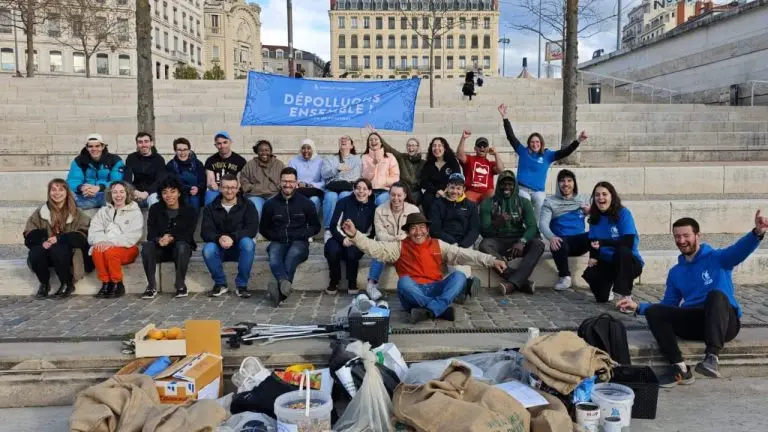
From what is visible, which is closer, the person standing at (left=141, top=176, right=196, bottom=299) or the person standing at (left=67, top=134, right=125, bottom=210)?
the person standing at (left=141, top=176, right=196, bottom=299)

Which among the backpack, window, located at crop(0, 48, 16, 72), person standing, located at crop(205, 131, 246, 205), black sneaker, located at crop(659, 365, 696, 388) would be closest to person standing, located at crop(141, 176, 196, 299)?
person standing, located at crop(205, 131, 246, 205)

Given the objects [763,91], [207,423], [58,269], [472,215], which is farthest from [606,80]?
[207,423]

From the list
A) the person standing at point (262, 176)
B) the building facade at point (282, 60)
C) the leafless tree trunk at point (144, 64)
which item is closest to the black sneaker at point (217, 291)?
the person standing at point (262, 176)

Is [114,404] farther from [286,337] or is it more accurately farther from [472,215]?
[472,215]

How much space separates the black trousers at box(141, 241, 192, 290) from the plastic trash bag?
3630 mm

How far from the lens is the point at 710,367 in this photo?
5.05 metres

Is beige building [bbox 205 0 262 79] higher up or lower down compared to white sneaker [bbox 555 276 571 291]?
higher up

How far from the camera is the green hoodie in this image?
24.6 feet

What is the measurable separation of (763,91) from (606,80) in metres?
9.79

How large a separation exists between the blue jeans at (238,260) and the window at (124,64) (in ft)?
224

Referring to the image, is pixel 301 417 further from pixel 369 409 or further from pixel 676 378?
pixel 676 378

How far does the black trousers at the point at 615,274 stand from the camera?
21.7ft

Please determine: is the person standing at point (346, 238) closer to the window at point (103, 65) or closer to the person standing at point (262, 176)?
the person standing at point (262, 176)

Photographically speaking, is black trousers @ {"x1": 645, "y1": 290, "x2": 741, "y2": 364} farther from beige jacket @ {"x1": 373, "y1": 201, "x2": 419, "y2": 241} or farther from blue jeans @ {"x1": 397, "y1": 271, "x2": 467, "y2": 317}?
beige jacket @ {"x1": 373, "y1": 201, "x2": 419, "y2": 241}
